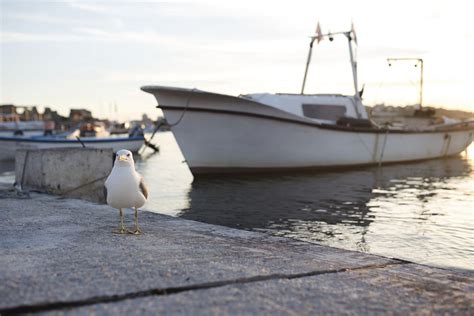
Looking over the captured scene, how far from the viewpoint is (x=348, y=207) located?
41.4ft

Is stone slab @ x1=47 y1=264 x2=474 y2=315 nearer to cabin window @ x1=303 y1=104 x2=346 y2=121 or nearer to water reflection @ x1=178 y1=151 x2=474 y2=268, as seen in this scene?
water reflection @ x1=178 y1=151 x2=474 y2=268

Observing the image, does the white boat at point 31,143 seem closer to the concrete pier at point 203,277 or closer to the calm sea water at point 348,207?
the calm sea water at point 348,207

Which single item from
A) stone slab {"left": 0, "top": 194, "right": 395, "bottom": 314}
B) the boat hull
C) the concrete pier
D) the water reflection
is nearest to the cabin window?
the boat hull

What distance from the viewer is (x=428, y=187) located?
17344 millimetres

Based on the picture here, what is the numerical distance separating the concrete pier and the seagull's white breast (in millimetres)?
405

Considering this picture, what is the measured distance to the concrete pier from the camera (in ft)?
10.6

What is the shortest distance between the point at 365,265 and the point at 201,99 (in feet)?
47.0

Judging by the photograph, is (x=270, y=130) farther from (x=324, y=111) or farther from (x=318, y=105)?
(x=324, y=111)

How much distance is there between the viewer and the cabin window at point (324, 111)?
22266mm

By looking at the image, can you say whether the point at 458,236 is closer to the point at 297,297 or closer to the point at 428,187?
the point at 297,297

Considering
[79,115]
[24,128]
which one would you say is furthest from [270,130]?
[79,115]

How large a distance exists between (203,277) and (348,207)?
9270mm

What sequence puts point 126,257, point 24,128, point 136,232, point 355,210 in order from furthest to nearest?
1. point 24,128
2. point 355,210
3. point 136,232
4. point 126,257

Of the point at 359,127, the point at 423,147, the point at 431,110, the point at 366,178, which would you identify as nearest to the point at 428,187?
the point at 366,178
